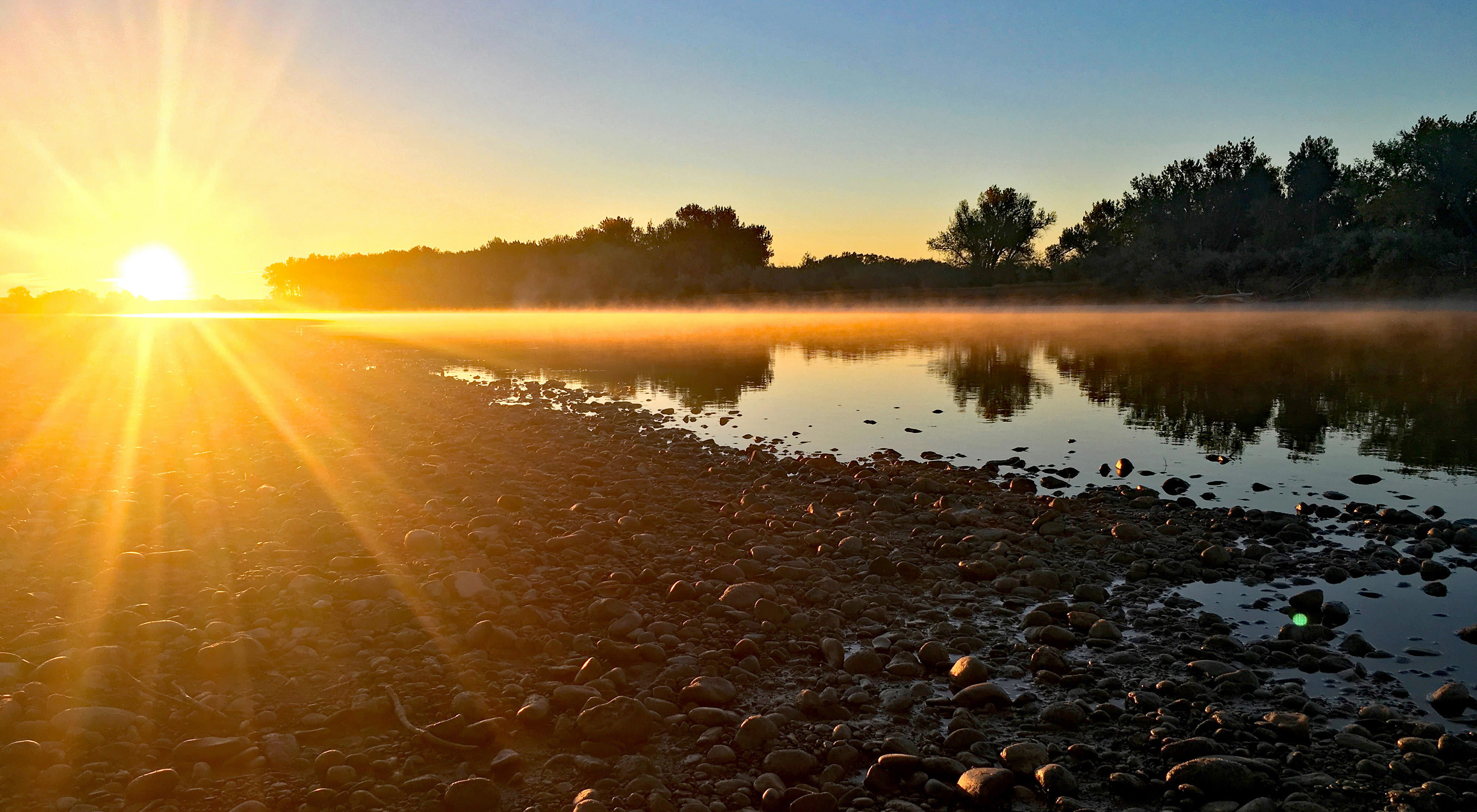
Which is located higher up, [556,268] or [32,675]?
[556,268]

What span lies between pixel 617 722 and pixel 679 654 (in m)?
1.06

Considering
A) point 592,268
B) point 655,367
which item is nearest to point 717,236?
point 592,268

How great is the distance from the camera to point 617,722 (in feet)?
14.5

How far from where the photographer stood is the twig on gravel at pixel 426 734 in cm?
424

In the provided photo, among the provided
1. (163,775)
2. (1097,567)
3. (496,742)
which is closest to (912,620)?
(1097,567)

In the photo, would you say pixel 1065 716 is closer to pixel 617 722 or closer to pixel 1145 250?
pixel 617 722

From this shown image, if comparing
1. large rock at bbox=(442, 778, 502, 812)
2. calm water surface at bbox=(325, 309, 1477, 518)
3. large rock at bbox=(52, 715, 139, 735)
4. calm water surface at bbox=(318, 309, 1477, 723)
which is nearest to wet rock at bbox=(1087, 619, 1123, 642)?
calm water surface at bbox=(318, 309, 1477, 723)

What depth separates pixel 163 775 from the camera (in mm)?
3744

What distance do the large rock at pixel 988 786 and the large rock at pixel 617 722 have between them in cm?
167

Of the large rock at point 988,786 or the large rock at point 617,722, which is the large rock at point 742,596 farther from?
the large rock at point 988,786

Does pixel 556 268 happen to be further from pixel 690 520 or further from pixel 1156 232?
pixel 690 520

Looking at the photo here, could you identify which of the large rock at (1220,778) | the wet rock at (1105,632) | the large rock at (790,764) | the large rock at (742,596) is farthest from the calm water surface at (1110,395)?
the large rock at (790,764)

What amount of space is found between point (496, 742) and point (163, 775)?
1.47m

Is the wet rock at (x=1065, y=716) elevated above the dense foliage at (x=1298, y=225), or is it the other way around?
the dense foliage at (x=1298, y=225)
